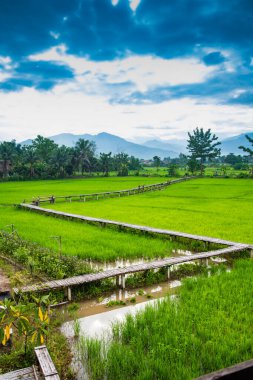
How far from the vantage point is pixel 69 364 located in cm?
449

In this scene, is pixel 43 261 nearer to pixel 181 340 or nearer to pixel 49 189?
pixel 181 340

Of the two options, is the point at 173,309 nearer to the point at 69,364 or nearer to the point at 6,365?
the point at 69,364

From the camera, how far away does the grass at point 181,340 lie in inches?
166

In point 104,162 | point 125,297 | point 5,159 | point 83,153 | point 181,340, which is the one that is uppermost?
point 83,153

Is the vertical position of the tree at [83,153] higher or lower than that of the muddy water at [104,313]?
higher

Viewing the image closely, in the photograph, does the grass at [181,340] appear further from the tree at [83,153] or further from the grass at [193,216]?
the tree at [83,153]

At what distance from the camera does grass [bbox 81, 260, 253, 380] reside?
4.22 meters

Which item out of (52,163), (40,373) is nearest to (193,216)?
(40,373)

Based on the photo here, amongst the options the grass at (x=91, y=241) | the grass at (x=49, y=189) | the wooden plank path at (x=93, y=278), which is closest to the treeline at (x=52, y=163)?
the grass at (x=49, y=189)

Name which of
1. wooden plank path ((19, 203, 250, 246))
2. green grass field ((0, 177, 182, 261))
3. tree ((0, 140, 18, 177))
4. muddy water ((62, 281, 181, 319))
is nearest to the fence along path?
wooden plank path ((19, 203, 250, 246))

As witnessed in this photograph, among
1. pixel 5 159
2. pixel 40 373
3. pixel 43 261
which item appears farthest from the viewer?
pixel 5 159

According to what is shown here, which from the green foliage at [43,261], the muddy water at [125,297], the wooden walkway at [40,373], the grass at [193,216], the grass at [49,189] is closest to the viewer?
the wooden walkway at [40,373]

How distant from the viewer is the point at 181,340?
483 centimetres

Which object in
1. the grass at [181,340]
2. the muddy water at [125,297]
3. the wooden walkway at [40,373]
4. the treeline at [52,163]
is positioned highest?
the treeline at [52,163]
